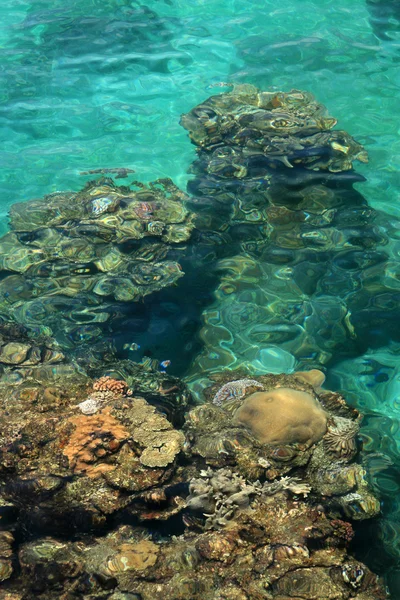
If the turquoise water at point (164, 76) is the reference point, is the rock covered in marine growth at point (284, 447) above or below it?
below

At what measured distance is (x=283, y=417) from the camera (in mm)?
4359

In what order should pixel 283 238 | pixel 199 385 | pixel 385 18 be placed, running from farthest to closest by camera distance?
pixel 385 18
pixel 283 238
pixel 199 385

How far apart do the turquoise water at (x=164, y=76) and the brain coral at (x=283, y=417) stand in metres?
1.52

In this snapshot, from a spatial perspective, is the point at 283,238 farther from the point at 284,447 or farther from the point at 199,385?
the point at 284,447

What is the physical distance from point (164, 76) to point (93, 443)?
860cm

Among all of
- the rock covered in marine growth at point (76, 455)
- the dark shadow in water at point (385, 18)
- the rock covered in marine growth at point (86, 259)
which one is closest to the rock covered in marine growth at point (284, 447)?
the rock covered in marine growth at point (76, 455)

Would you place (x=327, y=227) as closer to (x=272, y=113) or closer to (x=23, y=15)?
(x=272, y=113)

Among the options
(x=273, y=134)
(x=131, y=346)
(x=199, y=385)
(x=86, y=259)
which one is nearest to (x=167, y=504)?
(x=199, y=385)

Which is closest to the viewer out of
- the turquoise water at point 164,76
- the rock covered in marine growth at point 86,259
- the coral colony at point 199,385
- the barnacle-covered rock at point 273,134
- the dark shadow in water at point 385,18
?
the coral colony at point 199,385

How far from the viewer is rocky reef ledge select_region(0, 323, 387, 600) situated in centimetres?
343

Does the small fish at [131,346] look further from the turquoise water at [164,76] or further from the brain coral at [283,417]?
the turquoise water at [164,76]

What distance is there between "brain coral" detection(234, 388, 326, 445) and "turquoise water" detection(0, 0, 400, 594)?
152cm

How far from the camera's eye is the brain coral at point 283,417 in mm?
4320

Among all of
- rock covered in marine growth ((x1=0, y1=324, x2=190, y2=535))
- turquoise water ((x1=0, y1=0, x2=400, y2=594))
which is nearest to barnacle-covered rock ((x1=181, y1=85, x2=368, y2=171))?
turquoise water ((x1=0, y1=0, x2=400, y2=594))
